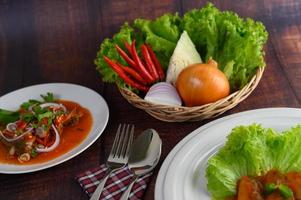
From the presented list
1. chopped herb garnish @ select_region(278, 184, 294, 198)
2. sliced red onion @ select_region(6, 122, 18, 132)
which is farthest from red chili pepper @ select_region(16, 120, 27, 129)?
chopped herb garnish @ select_region(278, 184, 294, 198)

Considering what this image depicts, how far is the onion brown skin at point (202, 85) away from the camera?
48.4 inches

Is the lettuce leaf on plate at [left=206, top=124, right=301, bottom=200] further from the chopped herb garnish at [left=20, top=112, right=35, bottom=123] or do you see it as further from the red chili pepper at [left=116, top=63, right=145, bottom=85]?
the chopped herb garnish at [left=20, top=112, right=35, bottom=123]

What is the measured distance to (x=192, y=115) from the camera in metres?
1.22

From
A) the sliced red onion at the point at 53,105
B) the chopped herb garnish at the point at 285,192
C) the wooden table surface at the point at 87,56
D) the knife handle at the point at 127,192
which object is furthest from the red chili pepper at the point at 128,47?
the chopped herb garnish at the point at 285,192

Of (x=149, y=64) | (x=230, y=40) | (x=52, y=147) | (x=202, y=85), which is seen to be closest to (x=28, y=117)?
(x=52, y=147)

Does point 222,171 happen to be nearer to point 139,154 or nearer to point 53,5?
A: point 139,154

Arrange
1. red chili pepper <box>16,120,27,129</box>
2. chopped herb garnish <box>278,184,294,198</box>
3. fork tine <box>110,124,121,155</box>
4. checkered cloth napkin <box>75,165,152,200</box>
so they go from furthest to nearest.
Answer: red chili pepper <box>16,120,27,129</box>, fork tine <box>110,124,121,155</box>, checkered cloth napkin <box>75,165,152,200</box>, chopped herb garnish <box>278,184,294,198</box>

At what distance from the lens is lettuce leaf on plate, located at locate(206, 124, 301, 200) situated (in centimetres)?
95

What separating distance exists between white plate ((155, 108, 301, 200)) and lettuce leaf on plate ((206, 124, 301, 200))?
0.05 meters

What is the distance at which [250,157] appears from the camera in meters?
0.96

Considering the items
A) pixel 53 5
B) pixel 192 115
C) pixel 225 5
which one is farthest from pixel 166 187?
pixel 53 5

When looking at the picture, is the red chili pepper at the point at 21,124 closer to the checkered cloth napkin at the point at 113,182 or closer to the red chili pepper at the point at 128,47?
the checkered cloth napkin at the point at 113,182

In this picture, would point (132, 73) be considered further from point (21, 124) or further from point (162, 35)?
point (21, 124)

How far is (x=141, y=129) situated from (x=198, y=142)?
0.79 ft
